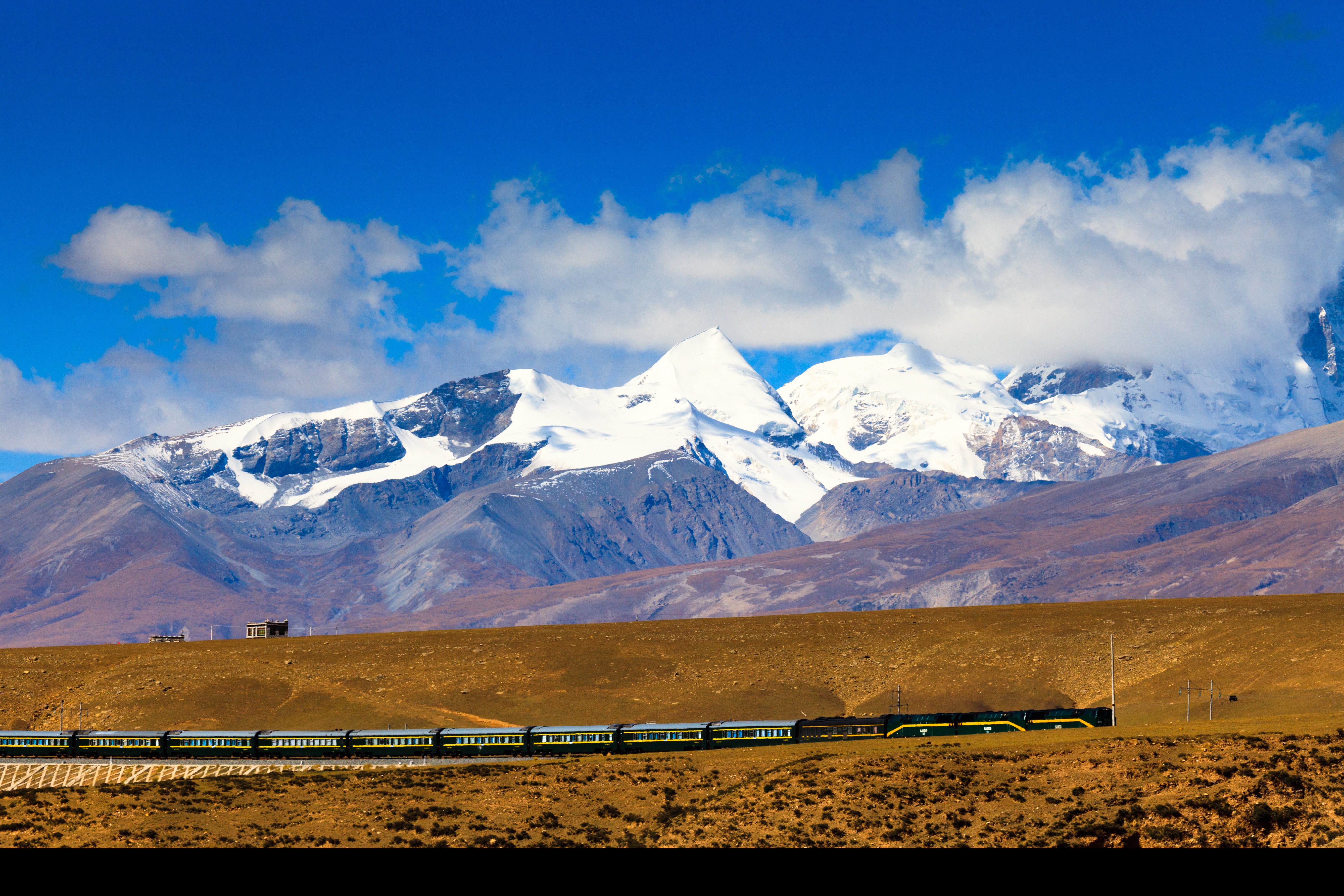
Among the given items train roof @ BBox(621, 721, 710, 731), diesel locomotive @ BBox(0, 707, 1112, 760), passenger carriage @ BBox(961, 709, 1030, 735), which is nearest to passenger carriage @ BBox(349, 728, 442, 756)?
diesel locomotive @ BBox(0, 707, 1112, 760)

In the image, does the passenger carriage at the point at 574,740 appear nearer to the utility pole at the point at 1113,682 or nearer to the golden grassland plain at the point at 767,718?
the golden grassland plain at the point at 767,718

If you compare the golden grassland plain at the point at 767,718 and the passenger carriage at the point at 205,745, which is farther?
the passenger carriage at the point at 205,745

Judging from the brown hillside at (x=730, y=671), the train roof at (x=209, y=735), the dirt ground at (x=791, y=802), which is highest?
the brown hillside at (x=730, y=671)

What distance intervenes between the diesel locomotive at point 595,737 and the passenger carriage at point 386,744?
52 mm

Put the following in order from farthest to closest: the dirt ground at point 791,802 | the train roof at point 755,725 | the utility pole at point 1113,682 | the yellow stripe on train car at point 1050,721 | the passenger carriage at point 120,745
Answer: the passenger carriage at point 120,745 → the utility pole at point 1113,682 → the yellow stripe on train car at point 1050,721 → the train roof at point 755,725 → the dirt ground at point 791,802

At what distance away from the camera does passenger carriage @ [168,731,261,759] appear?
94062 millimetres

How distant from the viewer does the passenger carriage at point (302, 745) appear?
91562 millimetres

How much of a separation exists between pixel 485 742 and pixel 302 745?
1504 cm

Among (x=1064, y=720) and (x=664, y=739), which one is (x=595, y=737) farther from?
(x=1064, y=720)

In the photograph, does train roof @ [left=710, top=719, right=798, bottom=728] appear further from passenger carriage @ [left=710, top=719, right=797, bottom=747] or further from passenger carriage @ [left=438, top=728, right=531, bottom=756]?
passenger carriage @ [left=438, top=728, right=531, bottom=756]

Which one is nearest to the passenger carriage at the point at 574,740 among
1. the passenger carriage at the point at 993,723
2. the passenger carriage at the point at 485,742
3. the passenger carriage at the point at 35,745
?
the passenger carriage at the point at 485,742

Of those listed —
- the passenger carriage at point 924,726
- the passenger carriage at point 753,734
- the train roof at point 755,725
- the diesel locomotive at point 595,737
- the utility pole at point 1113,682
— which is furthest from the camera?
the utility pole at point 1113,682
